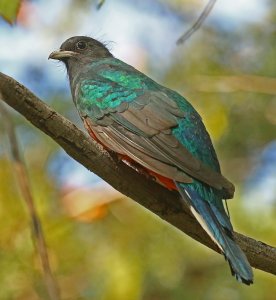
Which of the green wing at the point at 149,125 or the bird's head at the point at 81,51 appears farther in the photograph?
the bird's head at the point at 81,51

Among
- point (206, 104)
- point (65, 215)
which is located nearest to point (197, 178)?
point (65, 215)

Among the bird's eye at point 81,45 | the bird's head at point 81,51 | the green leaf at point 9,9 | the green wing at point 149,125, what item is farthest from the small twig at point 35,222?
the bird's eye at point 81,45

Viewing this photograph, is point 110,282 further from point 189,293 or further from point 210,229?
point 210,229

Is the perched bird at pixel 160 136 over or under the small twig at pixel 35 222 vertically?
over

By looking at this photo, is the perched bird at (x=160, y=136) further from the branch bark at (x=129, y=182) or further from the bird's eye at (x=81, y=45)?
the bird's eye at (x=81, y=45)

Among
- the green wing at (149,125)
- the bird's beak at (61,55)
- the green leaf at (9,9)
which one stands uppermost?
the bird's beak at (61,55)

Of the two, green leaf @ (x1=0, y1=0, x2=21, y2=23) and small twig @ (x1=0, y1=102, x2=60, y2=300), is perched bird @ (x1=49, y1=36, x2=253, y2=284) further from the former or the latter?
green leaf @ (x1=0, y1=0, x2=21, y2=23)

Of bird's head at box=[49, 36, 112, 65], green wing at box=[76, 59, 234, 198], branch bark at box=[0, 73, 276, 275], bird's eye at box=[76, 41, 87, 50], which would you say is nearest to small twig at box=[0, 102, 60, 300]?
branch bark at box=[0, 73, 276, 275]
